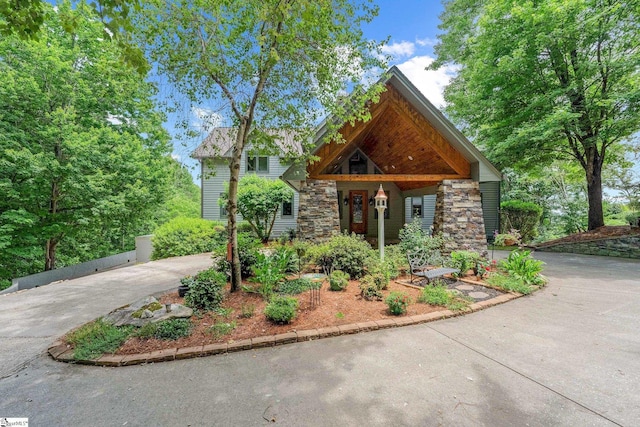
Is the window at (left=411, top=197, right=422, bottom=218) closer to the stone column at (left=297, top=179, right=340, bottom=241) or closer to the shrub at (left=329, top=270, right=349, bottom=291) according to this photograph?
the stone column at (left=297, top=179, right=340, bottom=241)

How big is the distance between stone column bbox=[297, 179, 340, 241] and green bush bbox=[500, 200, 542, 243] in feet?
36.3

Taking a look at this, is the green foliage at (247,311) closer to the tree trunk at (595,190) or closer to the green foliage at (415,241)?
the green foliage at (415,241)

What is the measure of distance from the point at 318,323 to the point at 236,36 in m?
5.07

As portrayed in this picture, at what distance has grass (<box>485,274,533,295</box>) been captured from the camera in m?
5.51

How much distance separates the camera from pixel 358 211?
14.0 m

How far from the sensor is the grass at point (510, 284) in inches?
217

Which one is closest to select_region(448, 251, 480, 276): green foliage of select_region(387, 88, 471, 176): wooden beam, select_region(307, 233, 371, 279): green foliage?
select_region(307, 233, 371, 279): green foliage

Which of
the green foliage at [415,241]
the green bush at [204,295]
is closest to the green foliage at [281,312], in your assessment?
the green bush at [204,295]

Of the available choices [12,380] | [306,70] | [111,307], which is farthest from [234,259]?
[306,70]

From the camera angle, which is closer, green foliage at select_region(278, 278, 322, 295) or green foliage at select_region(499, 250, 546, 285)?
green foliage at select_region(278, 278, 322, 295)

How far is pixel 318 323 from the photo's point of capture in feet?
13.2

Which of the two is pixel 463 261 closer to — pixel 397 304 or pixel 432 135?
pixel 397 304

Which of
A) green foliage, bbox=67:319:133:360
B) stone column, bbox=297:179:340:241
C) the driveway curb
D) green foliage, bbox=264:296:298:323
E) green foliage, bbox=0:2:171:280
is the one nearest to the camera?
the driveway curb

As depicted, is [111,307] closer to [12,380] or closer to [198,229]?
[12,380]
